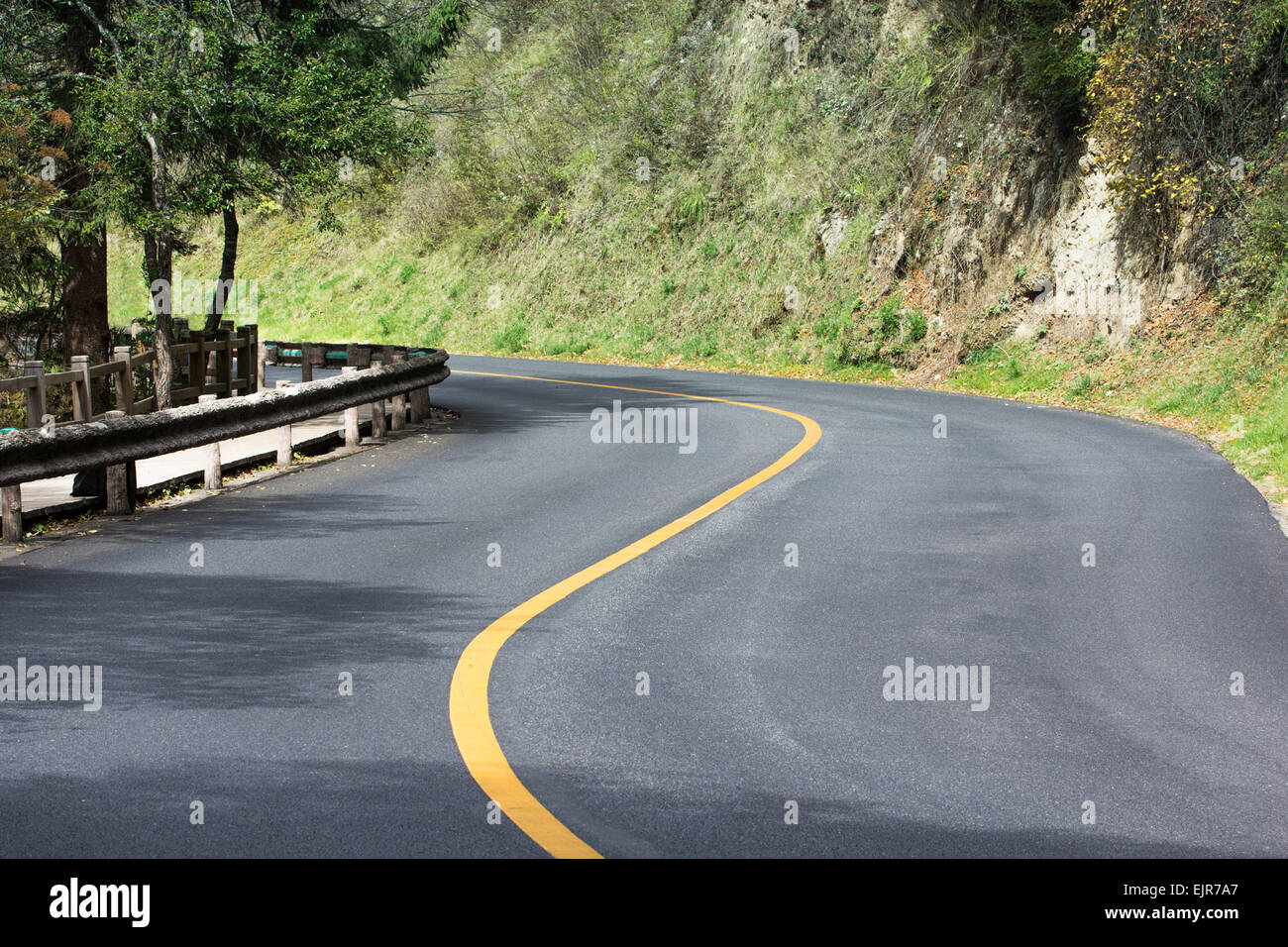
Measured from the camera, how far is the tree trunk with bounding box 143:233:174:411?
20.6 m

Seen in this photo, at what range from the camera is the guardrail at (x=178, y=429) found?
10461mm

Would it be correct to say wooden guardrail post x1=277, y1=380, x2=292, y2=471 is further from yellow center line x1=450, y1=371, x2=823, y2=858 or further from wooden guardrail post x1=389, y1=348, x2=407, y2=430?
yellow center line x1=450, y1=371, x2=823, y2=858

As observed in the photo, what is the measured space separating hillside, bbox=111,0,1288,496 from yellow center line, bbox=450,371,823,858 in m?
7.08

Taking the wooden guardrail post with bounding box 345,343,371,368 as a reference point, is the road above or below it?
below

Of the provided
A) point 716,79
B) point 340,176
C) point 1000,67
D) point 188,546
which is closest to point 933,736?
point 188,546

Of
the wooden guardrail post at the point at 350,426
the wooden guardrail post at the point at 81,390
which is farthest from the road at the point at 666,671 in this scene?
the wooden guardrail post at the point at 81,390

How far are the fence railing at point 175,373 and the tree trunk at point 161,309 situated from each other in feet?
0.57

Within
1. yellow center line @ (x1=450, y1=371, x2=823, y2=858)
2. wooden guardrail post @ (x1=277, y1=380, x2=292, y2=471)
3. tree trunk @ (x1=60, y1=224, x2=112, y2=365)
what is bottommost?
yellow center line @ (x1=450, y1=371, x2=823, y2=858)

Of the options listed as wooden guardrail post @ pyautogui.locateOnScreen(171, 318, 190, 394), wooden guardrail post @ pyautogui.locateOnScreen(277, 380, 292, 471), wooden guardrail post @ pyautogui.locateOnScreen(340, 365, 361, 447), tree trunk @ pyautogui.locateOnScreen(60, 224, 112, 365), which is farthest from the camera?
wooden guardrail post @ pyautogui.locateOnScreen(171, 318, 190, 394)

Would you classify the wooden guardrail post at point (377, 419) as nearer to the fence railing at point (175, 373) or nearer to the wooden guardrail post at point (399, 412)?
the wooden guardrail post at point (399, 412)

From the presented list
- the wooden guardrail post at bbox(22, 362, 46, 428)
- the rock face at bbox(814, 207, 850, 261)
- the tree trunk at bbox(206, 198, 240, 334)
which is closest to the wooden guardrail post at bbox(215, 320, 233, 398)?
the tree trunk at bbox(206, 198, 240, 334)

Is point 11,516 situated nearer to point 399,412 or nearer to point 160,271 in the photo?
point 399,412

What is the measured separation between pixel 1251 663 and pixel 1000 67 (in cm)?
2524
